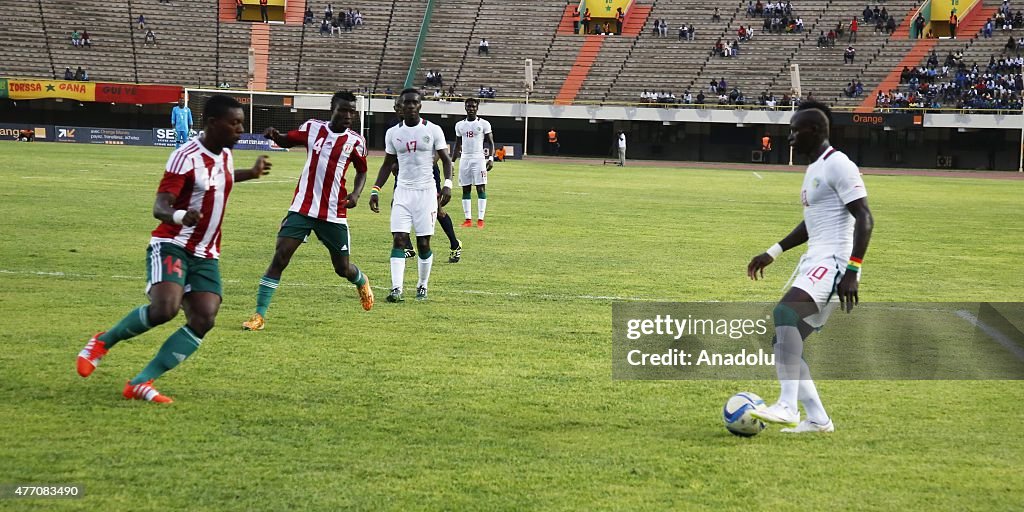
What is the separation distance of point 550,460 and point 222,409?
2442 millimetres

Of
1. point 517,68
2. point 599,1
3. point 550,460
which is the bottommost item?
point 550,460

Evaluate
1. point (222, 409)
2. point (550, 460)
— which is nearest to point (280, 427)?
point (222, 409)

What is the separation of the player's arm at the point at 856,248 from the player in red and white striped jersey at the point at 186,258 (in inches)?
160

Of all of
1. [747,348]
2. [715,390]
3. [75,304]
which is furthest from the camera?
[75,304]

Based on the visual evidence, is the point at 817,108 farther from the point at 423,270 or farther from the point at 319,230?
the point at 423,270

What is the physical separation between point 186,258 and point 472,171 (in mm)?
15435

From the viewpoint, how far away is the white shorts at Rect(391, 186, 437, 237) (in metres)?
12.8

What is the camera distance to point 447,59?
7300 centimetres

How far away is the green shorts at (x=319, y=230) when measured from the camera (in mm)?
11023

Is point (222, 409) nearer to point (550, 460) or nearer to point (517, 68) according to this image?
point (550, 460)

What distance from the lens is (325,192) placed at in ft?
Result: 36.5

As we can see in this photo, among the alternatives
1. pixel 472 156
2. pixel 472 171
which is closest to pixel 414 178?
pixel 472 171

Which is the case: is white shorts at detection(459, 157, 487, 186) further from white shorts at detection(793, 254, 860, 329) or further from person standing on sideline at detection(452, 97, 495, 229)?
white shorts at detection(793, 254, 860, 329)

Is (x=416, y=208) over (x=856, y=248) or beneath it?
beneath
